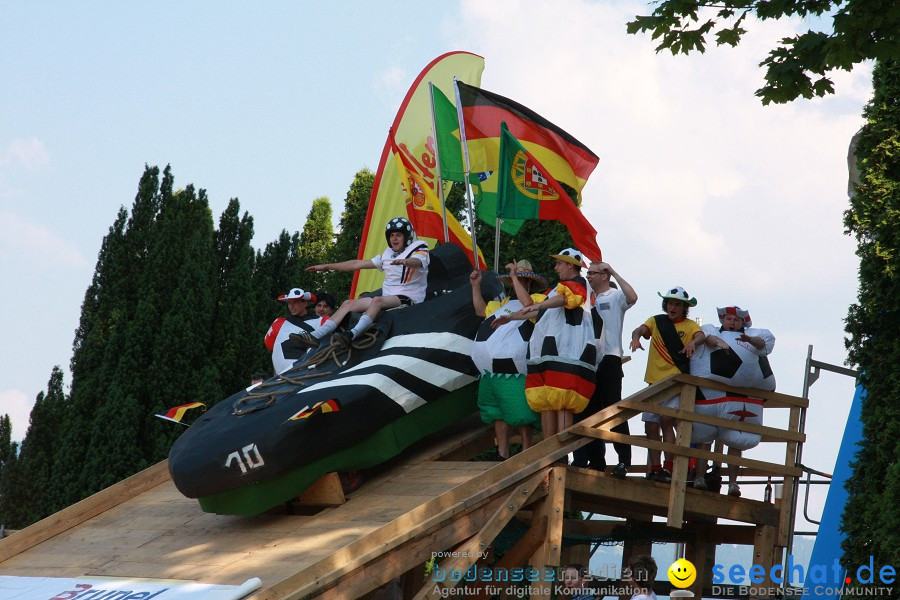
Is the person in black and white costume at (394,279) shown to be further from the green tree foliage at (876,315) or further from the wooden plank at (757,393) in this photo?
the green tree foliage at (876,315)

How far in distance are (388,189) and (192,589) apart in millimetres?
7474

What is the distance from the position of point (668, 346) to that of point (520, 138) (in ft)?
9.76

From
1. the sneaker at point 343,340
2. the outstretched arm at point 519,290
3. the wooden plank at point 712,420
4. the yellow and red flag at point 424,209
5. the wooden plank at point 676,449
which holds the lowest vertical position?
the wooden plank at point 676,449

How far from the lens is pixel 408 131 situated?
1347 cm

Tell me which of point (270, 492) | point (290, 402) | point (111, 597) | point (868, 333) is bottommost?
point (111, 597)

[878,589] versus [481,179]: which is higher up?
[481,179]

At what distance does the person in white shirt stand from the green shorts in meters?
0.50

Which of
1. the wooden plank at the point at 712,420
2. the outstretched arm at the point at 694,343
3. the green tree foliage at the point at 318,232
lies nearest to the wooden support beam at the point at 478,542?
the wooden plank at the point at 712,420

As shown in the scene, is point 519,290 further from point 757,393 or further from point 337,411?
point 757,393

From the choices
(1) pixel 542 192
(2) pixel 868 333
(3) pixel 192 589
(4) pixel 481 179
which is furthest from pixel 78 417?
(2) pixel 868 333

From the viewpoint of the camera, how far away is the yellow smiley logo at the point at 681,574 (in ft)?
28.5

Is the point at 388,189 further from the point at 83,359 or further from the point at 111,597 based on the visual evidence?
the point at 111,597

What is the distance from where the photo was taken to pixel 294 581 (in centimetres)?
636

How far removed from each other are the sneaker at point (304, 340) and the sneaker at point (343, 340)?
371 millimetres
